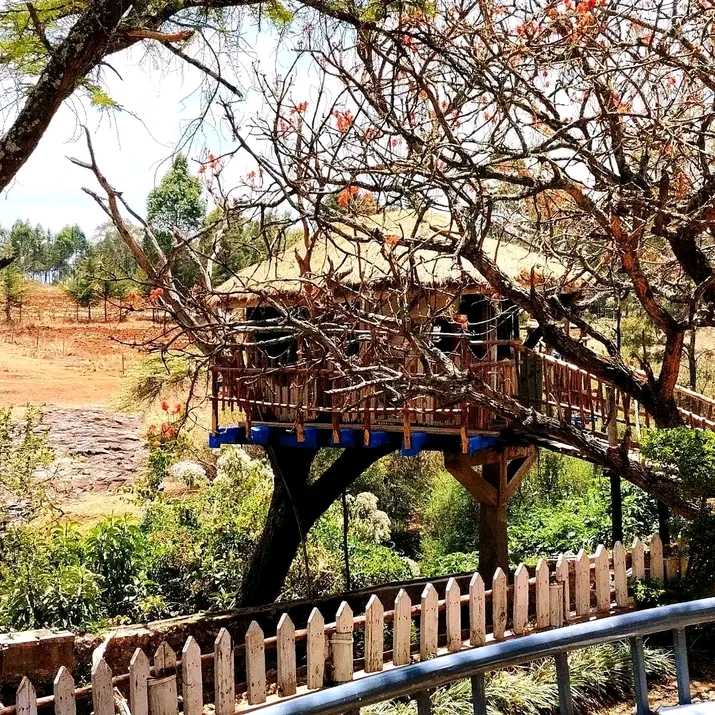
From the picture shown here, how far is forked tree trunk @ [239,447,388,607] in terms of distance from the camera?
11.8m

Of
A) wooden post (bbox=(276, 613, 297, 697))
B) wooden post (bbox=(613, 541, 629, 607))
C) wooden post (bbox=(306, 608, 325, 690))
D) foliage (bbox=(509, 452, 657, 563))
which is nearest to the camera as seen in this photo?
wooden post (bbox=(276, 613, 297, 697))

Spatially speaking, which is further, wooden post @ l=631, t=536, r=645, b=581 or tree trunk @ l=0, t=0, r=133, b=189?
wooden post @ l=631, t=536, r=645, b=581

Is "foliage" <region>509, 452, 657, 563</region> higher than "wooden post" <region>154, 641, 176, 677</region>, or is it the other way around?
"wooden post" <region>154, 641, 176, 677</region>

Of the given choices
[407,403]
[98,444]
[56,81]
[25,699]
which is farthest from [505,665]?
[98,444]

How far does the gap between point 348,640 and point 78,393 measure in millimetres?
31094

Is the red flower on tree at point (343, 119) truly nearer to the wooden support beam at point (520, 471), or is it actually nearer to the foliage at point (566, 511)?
the wooden support beam at point (520, 471)

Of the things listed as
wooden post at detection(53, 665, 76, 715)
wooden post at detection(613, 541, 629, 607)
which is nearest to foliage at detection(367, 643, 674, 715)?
wooden post at detection(613, 541, 629, 607)

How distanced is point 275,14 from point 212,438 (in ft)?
24.7

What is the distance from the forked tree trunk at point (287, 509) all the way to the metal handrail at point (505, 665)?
31.2 ft

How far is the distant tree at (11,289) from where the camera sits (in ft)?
147

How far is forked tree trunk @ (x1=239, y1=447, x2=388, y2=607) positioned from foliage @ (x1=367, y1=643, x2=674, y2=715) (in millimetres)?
5194

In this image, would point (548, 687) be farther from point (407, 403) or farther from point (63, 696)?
point (407, 403)

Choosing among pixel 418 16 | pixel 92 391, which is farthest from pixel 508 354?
pixel 92 391

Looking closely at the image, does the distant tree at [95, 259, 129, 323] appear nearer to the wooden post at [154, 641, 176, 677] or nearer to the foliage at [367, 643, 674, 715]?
the wooden post at [154, 641, 176, 677]
